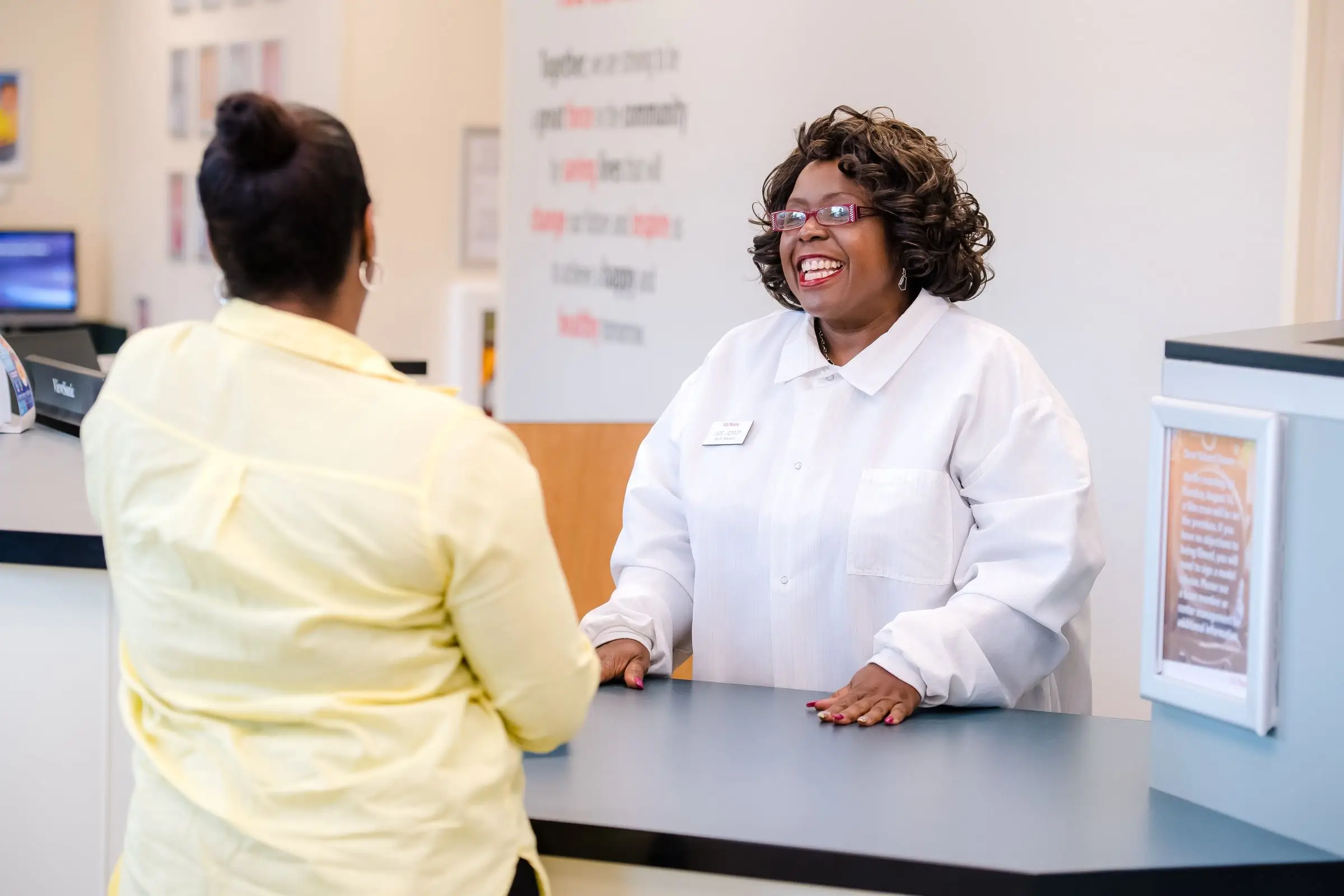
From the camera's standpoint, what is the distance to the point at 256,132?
1.16m

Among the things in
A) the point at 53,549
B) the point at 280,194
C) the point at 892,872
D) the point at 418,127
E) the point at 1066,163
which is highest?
the point at 418,127

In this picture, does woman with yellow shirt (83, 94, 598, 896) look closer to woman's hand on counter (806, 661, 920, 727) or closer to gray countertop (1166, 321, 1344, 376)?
woman's hand on counter (806, 661, 920, 727)

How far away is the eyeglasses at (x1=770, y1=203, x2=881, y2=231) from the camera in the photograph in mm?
2232

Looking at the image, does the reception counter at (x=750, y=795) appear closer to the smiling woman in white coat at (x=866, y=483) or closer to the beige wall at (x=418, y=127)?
the smiling woman in white coat at (x=866, y=483)

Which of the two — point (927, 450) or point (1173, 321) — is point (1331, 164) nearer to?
point (1173, 321)

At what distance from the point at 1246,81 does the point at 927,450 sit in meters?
1.31

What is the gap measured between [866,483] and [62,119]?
837cm

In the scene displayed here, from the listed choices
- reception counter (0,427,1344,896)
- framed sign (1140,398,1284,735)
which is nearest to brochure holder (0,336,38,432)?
reception counter (0,427,1344,896)

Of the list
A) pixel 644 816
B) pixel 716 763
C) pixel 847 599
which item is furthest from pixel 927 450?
pixel 644 816

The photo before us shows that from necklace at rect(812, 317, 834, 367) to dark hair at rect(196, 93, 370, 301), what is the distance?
1.18 metres

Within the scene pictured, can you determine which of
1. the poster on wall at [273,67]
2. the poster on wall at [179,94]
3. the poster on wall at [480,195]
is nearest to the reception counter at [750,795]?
the poster on wall at [480,195]

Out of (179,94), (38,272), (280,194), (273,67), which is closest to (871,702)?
(280,194)

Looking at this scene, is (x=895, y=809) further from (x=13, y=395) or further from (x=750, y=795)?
(x=13, y=395)

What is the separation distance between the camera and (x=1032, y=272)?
3.29 m
